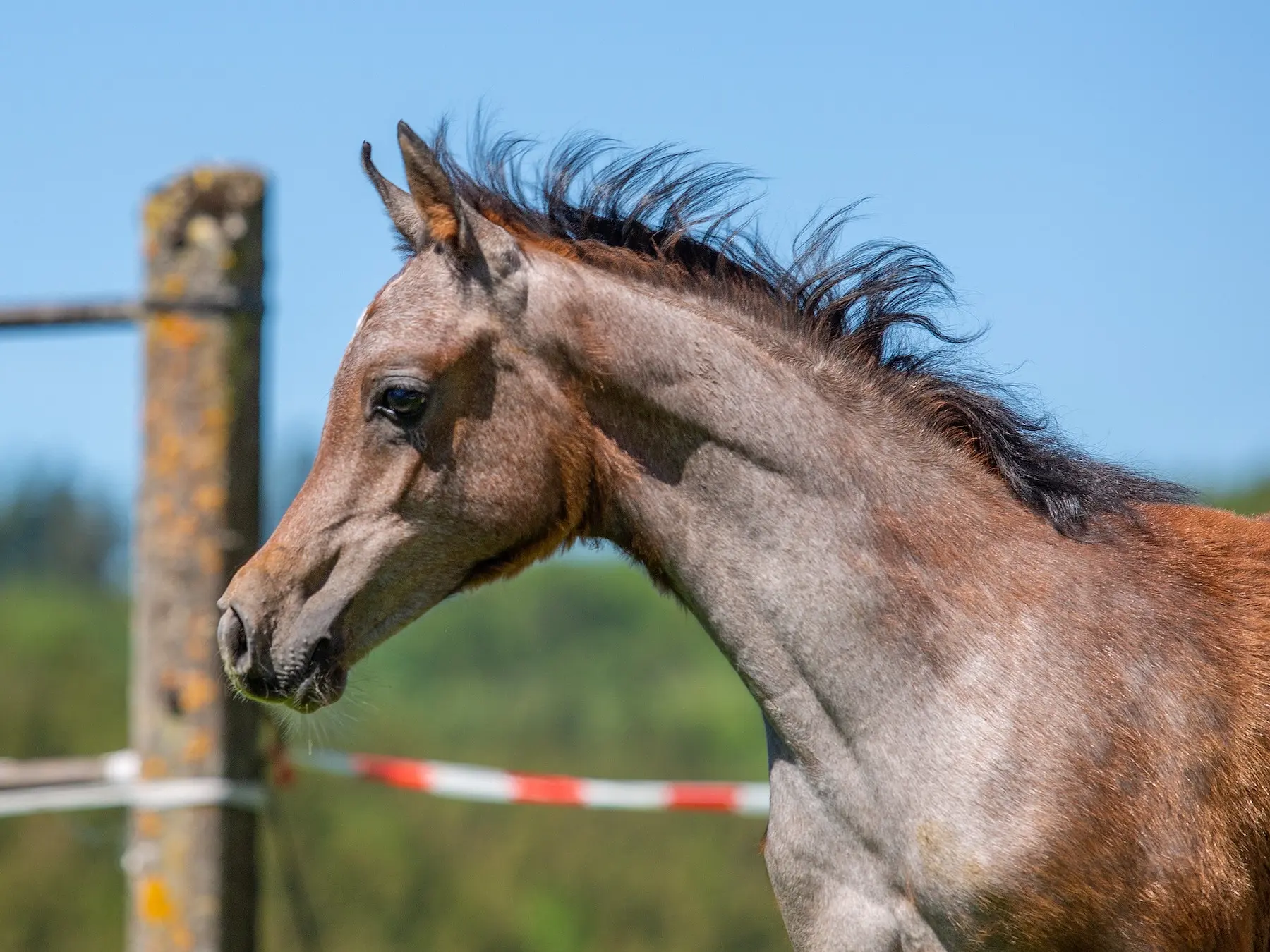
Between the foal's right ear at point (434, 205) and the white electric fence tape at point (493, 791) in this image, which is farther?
the white electric fence tape at point (493, 791)

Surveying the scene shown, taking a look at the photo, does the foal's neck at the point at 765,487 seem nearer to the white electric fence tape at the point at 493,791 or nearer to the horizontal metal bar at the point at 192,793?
the horizontal metal bar at the point at 192,793

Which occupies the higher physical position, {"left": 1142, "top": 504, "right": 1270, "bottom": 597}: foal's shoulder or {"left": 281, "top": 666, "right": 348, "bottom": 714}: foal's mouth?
{"left": 1142, "top": 504, "right": 1270, "bottom": 597}: foal's shoulder

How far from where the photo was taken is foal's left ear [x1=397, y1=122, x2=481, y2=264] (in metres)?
3.12

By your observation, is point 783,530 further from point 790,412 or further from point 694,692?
point 694,692

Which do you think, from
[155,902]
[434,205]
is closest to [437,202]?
[434,205]

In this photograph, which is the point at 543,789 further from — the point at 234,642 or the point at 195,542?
the point at 234,642

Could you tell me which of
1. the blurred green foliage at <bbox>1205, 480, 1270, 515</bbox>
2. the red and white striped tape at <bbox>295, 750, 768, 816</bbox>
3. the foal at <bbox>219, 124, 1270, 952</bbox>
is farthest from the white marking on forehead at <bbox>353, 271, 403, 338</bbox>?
the blurred green foliage at <bbox>1205, 480, 1270, 515</bbox>

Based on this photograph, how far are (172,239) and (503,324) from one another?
4.93 feet

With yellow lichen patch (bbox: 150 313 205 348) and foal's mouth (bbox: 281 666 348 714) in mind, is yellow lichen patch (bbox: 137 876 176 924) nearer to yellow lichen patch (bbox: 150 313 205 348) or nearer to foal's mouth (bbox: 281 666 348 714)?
foal's mouth (bbox: 281 666 348 714)

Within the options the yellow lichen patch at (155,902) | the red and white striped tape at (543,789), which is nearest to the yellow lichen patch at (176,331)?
the yellow lichen patch at (155,902)

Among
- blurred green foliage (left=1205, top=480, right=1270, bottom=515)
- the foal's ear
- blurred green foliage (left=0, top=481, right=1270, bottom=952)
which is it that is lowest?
blurred green foliage (left=0, top=481, right=1270, bottom=952)

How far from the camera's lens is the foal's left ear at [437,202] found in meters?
3.12

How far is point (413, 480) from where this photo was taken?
3.12 meters

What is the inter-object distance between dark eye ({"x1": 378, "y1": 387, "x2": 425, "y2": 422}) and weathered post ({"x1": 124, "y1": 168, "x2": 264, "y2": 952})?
1.16m
